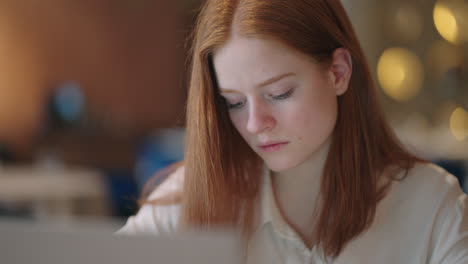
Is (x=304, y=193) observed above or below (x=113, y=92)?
above

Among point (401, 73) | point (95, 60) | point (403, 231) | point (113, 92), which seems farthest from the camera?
point (113, 92)

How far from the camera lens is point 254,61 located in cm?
121

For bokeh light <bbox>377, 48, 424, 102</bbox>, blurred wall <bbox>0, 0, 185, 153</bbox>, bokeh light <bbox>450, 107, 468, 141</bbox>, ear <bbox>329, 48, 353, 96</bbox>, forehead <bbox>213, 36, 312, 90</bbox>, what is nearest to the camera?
forehead <bbox>213, 36, 312, 90</bbox>

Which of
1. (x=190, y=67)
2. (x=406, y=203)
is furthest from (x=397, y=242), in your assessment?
(x=190, y=67)

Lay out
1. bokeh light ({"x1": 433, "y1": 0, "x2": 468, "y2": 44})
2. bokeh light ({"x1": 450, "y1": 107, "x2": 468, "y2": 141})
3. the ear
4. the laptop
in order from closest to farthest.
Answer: the laptop → the ear → bokeh light ({"x1": 433, "y1": 0, "x2": 468, "y2": 44}) → bokeh light ({"x1": 450, "y1": 107, "x2": 468, "y2": 141})

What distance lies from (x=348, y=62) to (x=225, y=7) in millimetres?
283

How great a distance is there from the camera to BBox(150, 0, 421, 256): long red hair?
4.12ft

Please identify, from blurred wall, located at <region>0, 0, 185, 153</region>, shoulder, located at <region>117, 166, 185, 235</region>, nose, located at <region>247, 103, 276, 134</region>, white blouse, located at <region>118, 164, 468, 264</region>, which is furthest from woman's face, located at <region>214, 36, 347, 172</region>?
blurred wall, located at <region>0, 0, 185, 153</region>

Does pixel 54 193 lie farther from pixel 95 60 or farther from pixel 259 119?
pixel 259 119

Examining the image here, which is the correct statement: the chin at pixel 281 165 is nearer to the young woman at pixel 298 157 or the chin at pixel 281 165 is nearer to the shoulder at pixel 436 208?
the young woman at pixel 298 157

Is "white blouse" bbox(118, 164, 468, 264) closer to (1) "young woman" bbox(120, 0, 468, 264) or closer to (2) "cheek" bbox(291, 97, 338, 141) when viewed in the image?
(1) "young woman" bbox(120, 0, 468, 264)

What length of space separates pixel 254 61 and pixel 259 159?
12.2 inches

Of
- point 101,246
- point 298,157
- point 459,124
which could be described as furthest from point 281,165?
point 459,124

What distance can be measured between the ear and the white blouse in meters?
0.24
